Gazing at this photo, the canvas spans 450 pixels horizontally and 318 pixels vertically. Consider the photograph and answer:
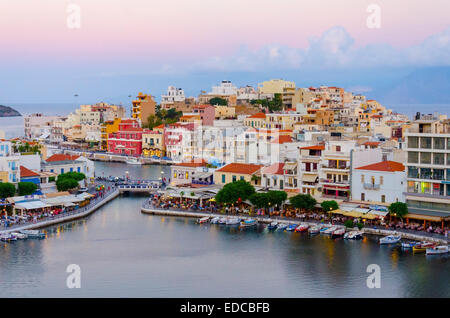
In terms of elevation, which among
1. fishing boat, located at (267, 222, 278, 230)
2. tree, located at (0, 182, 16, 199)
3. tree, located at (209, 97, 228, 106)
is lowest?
fishing boat, located at (267, 222, 278, 230)

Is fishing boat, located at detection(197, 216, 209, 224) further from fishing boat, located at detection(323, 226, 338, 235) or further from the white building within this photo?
the white building

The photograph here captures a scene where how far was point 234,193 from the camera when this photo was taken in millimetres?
38406

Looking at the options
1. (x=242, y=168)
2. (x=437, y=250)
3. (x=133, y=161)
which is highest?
(x=242, y=168)

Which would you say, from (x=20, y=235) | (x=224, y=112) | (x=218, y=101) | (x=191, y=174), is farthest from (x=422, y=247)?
(x=218, y=101)

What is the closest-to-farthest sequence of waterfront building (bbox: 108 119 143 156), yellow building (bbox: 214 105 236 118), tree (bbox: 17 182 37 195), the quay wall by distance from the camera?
the quay wall
tree (bbox: 17 182 37 195)
yellow building (bbox: 214 105 236 118)
waterfront building (bbox: 108 119 143 156)

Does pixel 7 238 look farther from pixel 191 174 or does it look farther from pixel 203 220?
pixel 191 174

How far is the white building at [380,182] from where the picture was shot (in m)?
34.5

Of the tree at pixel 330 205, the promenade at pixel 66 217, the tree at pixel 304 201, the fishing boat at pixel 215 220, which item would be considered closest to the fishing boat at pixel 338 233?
the tree at pixel 330 205

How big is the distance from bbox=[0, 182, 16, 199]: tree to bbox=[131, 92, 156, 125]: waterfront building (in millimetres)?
46516

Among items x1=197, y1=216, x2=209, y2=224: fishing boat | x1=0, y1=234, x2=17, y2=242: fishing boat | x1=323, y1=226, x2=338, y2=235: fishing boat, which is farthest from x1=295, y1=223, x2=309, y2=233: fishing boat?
x1=0, y1=234, x2=17, y2=242: fishing boat

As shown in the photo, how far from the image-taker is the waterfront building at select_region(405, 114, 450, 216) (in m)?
32.7

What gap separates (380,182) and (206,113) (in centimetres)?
4027
